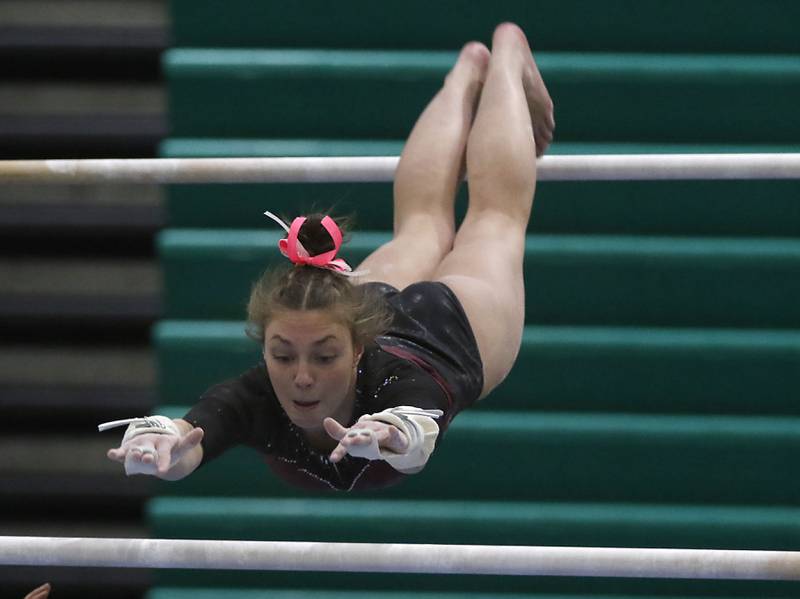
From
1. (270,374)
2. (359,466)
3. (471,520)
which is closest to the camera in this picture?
(270,374)

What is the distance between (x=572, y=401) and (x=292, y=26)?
3.53 feet

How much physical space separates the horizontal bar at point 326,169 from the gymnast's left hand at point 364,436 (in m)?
0.75

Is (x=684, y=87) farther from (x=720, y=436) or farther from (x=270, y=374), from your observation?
(x=270, y=374)

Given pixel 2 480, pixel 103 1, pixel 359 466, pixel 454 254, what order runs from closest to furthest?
pixel 359 466
pixel 454 254
pixel 2 480
pixel 103 1

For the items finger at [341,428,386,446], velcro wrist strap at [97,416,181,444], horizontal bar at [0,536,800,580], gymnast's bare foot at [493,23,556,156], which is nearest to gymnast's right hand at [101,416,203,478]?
velcro wrist strap at [97,416,181,444]

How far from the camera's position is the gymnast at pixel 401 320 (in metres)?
1.52

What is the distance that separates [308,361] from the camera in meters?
1.57

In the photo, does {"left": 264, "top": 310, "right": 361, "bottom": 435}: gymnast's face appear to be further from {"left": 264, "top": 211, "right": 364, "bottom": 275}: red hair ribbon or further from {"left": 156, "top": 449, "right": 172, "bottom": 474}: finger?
{"left": 156, "top": 449, "right": 172, "bottom": 474}: finger

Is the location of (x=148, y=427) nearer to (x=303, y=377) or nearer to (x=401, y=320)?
(x=303, y=377)

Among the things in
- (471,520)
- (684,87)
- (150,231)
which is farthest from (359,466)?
(684,87)

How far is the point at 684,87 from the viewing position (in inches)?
110

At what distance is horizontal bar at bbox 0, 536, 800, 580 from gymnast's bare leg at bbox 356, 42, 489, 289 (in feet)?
2.31

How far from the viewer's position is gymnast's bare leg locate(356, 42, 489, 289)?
2100mm

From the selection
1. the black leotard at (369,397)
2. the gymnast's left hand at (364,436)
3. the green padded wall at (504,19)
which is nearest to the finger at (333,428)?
the gymnast's left hand at (364,436)
